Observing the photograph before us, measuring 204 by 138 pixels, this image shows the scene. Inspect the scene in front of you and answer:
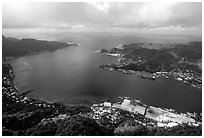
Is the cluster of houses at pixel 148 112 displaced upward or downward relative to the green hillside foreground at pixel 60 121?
downward

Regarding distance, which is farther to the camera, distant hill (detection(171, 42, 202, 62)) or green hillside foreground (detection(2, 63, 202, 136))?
distant hill (detection(171, 42, 202, 62))

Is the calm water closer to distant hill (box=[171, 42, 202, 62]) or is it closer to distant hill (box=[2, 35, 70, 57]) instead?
distant hill (box=[2, 35, 70, 57])

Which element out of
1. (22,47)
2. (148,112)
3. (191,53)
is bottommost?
(148,112)

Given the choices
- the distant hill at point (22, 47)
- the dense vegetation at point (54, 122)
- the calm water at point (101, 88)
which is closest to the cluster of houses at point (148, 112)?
the dense vegetation at point (54, 122)

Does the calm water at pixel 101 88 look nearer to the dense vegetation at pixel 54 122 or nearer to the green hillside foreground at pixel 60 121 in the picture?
the dense vegetation at pixel 54 122

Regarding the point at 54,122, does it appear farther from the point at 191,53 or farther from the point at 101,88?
the point at 191,53

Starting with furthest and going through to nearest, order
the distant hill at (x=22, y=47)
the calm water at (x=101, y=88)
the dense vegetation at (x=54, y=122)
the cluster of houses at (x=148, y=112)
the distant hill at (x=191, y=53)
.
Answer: the distant hill at (x=22, y=47)
the distant hill at (x=191, y=53)
the calm water at (x=101, y=88)
the cluster of houses at (x=148, y=112)
the dense vegetation at (x=54, y=122)

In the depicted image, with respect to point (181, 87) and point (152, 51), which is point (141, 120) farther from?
point (152, 51)

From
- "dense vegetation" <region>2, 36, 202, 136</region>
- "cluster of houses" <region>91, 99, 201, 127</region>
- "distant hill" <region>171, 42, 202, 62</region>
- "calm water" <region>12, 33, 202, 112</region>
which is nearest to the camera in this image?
"dense vegetation" <region>2, 36, 202, 136</region>

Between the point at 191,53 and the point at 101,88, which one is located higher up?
the point at 191,53

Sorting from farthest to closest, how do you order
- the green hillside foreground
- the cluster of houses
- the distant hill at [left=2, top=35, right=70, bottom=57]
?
the distant hill at [left=2, top=35, right=70, bottom=57] → the cluster of houses → the green hillside foreground

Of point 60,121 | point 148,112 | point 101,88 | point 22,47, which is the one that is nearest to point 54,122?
point 60,121

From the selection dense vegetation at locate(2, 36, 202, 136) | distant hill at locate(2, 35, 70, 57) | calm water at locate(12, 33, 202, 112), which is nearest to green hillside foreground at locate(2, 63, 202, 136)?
dense vegetation at locate(2, 36, 202, 136)

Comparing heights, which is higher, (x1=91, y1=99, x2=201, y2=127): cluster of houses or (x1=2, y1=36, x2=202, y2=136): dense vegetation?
(x1=2, y1=36, x2=202, y2=136): dense vegetation
